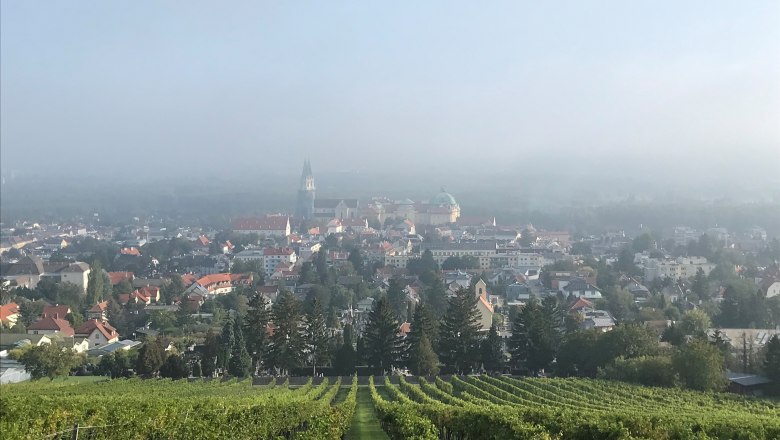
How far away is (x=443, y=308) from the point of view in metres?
41.9

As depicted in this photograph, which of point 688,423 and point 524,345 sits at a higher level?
point 688,423

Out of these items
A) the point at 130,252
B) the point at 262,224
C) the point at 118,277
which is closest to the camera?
the point at 118,277

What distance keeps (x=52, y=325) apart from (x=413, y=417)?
2594cm

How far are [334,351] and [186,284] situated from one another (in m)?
23.4

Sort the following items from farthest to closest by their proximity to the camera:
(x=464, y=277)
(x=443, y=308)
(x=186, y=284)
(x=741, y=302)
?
(x=464, y=277), (x=186, y=284), (x=443, y=308), (x=741, y=302)

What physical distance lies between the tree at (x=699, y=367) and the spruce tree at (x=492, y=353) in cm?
718

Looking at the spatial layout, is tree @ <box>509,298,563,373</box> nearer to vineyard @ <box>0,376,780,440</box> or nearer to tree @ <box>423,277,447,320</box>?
vineyard @ <box>0,376,780,440</box>

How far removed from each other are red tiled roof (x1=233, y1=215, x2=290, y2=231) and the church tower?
16.4 meters

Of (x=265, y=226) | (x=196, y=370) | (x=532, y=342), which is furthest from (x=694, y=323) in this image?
(x=265, y=226)

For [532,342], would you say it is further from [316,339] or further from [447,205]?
[447,205]

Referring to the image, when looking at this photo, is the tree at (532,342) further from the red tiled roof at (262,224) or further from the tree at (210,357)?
the red tiled roof at (262,224)

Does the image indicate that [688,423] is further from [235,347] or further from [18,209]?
[18,209]

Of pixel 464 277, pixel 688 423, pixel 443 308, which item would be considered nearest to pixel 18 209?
pixel 464 277

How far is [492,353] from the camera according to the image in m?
28.3
